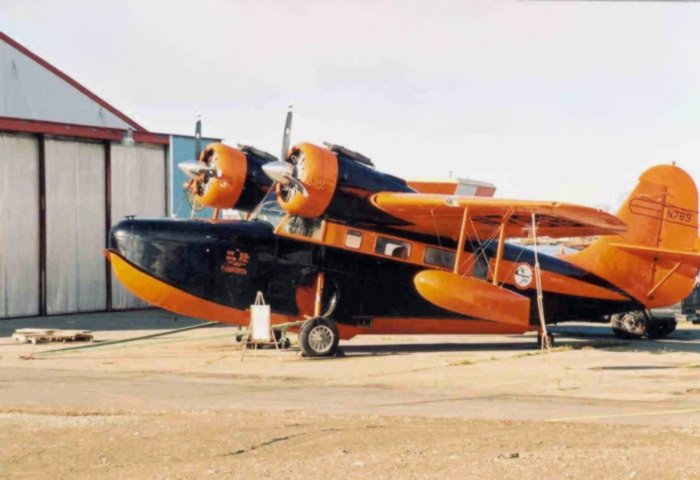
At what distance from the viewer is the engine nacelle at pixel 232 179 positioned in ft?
67.9

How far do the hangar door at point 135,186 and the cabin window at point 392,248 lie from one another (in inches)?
658

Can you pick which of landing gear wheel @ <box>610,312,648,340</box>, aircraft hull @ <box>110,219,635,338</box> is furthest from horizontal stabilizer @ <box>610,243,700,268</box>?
aircraft hull @ <box>110,219,635,338</box>

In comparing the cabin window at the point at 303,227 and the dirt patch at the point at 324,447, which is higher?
the cabin window at the point at 303,227

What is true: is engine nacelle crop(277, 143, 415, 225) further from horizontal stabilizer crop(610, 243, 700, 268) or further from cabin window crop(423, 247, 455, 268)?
horizontal stabilizer crop(610, 243, 700, 268)

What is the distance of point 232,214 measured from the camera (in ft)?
153

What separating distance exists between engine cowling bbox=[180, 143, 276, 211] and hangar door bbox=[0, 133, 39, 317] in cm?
1222

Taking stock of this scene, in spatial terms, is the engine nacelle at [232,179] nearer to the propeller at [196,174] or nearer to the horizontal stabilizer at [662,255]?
the propeller at [196,174]

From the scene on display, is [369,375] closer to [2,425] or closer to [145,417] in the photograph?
[145,417]

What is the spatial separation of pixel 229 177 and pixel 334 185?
321cm

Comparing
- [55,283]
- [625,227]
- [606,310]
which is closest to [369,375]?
[625,227]

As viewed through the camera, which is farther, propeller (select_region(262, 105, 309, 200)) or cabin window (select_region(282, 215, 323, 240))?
cabin window (select_region(282, 215, 323, 240))

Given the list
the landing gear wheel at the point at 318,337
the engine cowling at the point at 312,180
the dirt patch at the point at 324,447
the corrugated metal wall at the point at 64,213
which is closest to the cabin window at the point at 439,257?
the landing gear wheel at the point at 318,337

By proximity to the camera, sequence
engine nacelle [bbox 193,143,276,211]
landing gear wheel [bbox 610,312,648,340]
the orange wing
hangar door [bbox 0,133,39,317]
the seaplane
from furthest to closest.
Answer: hangar door [bbox 0,133,39,317]
landing gear wheel [bbox 610,312,648,340]
engine nacelle [bbox 193,143,276,211]
the seaplane
the orange wing

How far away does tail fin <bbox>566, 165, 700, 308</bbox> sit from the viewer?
2214 cm
